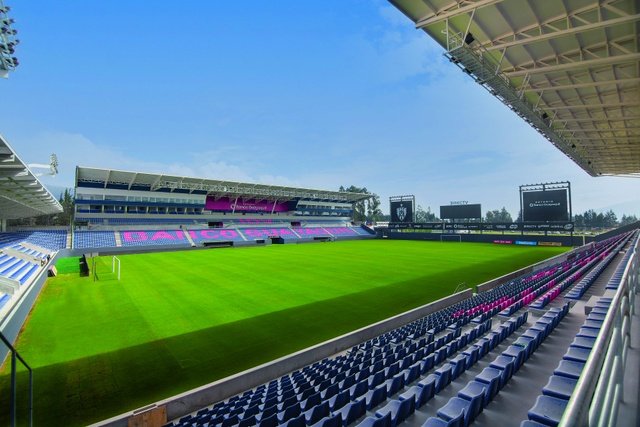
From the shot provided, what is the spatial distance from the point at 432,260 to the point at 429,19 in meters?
22.5

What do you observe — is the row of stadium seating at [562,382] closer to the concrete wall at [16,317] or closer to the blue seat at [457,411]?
the blue seat at [457,411]

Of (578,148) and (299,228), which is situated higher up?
(578,148)

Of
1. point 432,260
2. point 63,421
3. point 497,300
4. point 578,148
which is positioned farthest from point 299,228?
point 63,421

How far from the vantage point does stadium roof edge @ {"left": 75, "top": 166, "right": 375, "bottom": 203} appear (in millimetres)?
40344

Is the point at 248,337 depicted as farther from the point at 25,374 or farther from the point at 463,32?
the point at 463,32

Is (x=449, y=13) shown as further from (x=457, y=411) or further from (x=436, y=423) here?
(x=436, y=423)

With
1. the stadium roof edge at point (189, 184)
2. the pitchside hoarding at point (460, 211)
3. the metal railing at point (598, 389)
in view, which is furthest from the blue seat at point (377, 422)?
the pitchside hoarding at point (460, 211)

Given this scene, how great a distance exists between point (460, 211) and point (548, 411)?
5219cm

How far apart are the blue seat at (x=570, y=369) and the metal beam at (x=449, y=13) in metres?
8.66

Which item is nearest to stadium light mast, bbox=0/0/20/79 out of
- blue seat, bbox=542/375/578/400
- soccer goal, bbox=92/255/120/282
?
soccer goal, bbox=92/255/120/282

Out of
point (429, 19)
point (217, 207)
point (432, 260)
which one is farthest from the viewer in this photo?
point (217, 207)

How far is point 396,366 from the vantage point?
644 centimetres

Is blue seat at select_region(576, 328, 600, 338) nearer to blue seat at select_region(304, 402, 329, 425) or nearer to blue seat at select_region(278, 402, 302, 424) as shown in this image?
blue seat at select_region(304, 402, 329, 425)

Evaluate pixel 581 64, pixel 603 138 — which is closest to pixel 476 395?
pixel 581 64
